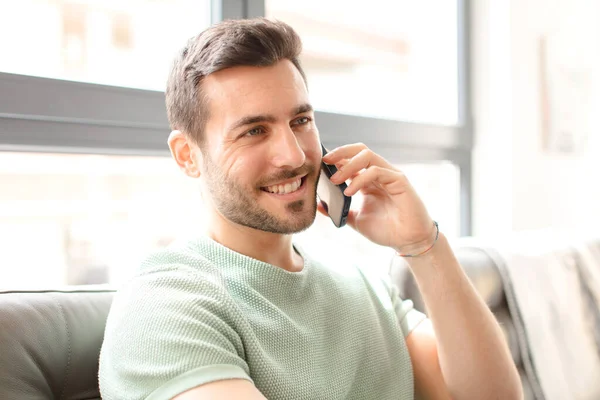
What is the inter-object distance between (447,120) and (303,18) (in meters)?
0.93

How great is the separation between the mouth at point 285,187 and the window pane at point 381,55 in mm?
1099

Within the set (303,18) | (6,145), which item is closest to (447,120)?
(303,18)

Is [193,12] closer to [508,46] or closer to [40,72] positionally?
[40,72]

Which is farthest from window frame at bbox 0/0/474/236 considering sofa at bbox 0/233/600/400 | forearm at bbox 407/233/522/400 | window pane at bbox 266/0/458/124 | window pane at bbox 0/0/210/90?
forearm at bbox 407/233/522/400

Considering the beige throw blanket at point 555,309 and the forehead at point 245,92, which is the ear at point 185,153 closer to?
the forehead at point 245,92

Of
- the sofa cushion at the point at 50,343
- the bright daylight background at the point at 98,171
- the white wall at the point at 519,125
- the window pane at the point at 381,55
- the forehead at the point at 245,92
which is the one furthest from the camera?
the white wall at the point at 519,125

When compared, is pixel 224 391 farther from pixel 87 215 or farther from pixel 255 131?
pixel 87 215

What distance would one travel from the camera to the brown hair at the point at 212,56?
120cm

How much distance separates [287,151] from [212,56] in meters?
0.23

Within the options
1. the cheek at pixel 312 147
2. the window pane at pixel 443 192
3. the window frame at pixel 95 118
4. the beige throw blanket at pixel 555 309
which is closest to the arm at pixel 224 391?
the cheek at pixel 312 147

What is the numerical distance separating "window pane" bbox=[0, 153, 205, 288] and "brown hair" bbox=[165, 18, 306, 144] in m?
0.39

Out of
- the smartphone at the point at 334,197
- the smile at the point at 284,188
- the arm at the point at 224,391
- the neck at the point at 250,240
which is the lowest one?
the arm at the point at 224,391

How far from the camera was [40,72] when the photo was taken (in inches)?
60.8

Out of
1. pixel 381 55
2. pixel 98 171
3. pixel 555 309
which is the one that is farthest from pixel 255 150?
pixel 381 55
